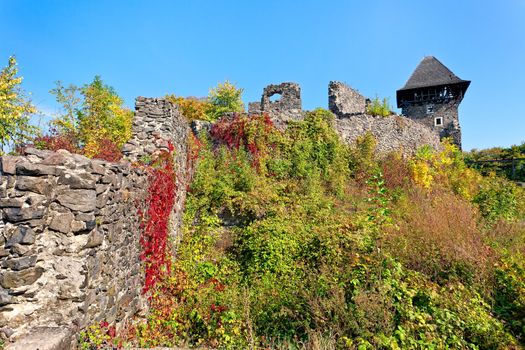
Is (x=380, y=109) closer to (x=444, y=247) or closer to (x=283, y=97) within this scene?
(x=283, y=97)

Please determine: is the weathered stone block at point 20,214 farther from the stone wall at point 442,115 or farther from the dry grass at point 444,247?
the stone wall at point 442,115

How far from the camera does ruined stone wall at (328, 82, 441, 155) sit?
13938 millimetres

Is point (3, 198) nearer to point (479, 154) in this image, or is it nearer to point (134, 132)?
point (134, 132)

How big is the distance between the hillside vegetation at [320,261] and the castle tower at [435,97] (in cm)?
2363

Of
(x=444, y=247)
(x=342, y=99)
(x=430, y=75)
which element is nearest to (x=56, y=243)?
(x=444, y=247)

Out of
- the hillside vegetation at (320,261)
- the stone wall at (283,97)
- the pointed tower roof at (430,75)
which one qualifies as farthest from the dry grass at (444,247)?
the pointed tower roof at (430,75)

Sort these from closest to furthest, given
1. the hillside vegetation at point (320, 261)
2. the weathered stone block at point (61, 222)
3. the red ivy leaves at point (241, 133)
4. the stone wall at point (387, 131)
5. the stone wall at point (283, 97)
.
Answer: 1. the weathered stone block at point (61, 222)
2. the hillside vegetation at point (320, 261)
3. the red ivy leaves at point (241, 133)
4. the stone wall at point (387, 131)
5. the stone wall at point (283, 97)

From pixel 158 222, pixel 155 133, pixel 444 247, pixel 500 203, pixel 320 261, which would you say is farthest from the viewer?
pixel 500 203

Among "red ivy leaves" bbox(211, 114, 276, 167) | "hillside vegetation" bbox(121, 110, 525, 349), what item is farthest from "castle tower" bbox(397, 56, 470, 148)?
"red ivy leaves" bbox(211, 114, 276, 167)

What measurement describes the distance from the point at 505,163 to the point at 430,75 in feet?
51.2

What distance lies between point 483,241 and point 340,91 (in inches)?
533

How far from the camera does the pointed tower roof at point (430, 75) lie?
31.5 meters

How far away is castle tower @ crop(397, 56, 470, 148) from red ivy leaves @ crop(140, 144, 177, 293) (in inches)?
1252

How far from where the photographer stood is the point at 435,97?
31.7 metres
